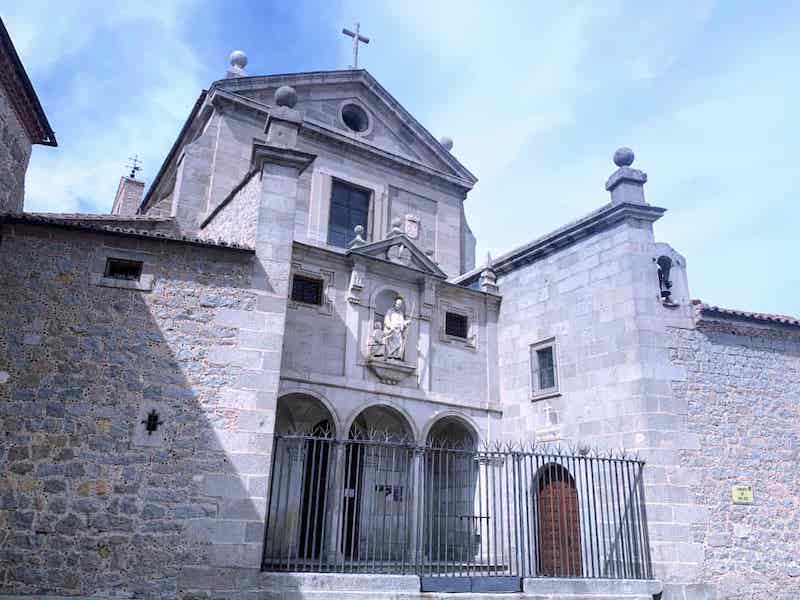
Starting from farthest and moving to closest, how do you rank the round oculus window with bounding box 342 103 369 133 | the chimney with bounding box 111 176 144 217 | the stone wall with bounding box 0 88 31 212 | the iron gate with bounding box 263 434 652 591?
the chimney with bounding box 111 176 144 217 < the round oculus window with bounding box 342 103 369 133 < the stone wall with bounding box 0 88 31 212 < the iron gate with bounding box 263 434 652 591

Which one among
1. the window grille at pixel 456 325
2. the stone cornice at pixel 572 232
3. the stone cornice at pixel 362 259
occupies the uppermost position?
the stone cornice at pixel 572 232

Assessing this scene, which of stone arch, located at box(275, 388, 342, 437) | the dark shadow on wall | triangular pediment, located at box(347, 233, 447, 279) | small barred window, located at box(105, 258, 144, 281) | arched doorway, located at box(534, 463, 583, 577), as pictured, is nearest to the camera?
the dark shadow on wall

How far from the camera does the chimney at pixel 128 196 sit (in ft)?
85.5

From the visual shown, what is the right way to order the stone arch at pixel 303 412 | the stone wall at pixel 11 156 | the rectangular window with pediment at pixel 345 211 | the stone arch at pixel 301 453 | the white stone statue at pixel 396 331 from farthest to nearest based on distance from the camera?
the rectangular window with pediment at pixel 345 211 < the white stone statue at pixel 396 331 < the stone arch at pixel 303 412 < the stone arch at pixel 301 453 < the stone wall at pixel 11 156

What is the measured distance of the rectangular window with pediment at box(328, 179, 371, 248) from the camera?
16.6m

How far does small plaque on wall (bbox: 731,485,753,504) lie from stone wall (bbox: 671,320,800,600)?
8 centimetres

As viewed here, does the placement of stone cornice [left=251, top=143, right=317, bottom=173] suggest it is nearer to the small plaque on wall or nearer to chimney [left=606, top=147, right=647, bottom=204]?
chimney [left=606, top=147, right=647, bottom=204]

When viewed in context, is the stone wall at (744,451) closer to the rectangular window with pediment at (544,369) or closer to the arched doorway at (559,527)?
the arched doorway at (559,527)

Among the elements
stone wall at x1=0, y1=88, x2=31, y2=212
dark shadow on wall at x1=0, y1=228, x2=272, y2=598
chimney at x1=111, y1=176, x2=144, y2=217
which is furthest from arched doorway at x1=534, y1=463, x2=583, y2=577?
chimney at x1=111, y1=176, x2=144, y2=217

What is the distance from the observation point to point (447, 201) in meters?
18.8

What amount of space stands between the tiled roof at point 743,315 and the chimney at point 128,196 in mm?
21331

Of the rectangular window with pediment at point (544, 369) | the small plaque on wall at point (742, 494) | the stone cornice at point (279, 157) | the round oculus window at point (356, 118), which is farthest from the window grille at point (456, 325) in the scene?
the round oculus window at point (356, 118)

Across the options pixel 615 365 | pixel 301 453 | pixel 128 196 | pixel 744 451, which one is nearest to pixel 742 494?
pixel 744 451

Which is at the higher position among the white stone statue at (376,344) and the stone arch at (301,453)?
the white stone statue at (376,344)
